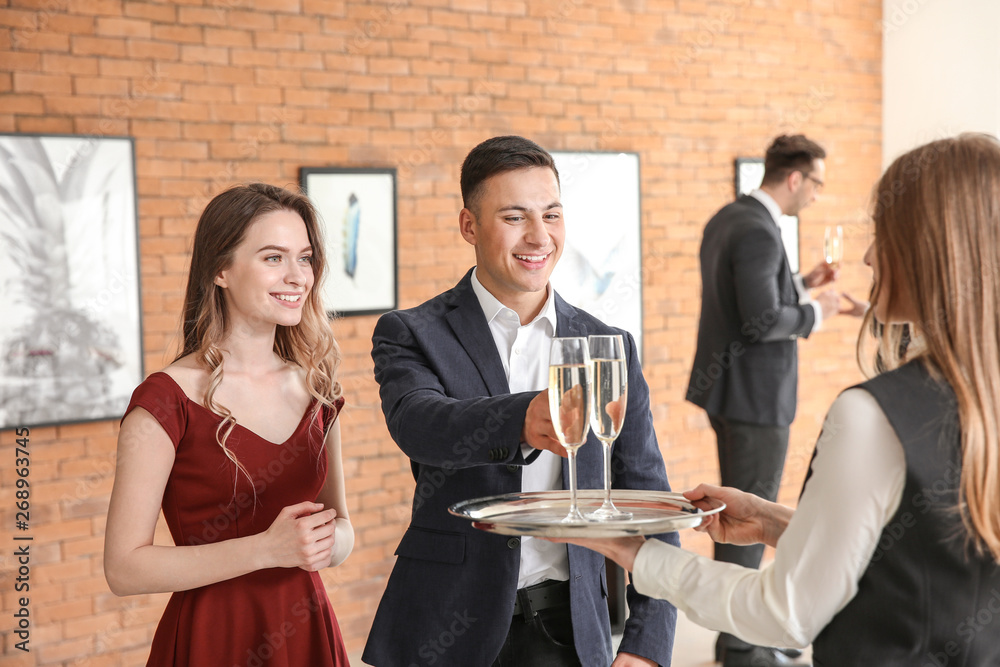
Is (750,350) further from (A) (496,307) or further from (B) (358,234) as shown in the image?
(A) (496,307)

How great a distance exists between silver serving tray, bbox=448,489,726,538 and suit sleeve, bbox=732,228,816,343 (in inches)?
98.6

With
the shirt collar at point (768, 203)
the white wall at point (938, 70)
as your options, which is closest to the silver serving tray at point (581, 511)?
the shirt collar at point (768, 203)

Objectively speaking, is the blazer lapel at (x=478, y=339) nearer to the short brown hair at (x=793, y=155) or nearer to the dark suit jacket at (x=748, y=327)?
the dark suit jacket at (x=748, y=327)

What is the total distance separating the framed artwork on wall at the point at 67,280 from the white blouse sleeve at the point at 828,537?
3001 millimetres

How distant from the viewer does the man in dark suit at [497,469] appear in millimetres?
1740

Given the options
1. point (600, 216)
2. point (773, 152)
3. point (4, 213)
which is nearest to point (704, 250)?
point (773, 152)

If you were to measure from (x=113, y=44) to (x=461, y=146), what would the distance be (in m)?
1.60

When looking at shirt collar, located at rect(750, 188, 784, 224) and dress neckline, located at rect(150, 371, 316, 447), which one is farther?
shirt collar, located at rect(750, 188, 784, 224)

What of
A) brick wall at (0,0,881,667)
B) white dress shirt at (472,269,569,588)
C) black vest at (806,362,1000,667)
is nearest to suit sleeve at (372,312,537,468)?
white dress shirt at (472,269,569,588)

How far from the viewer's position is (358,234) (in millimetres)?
4242

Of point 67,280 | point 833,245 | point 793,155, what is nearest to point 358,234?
point 67,280

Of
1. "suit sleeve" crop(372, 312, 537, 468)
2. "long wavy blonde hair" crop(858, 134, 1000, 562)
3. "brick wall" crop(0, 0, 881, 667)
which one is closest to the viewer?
"long wavy blonde hair" crop(858, 134, 1000, 562)

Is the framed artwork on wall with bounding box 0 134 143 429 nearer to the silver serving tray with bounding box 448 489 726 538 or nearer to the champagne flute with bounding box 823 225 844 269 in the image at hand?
the silver serving tray with bounding box 448 489 726 538

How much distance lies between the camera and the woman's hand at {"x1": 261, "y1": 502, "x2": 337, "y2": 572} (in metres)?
1.76
